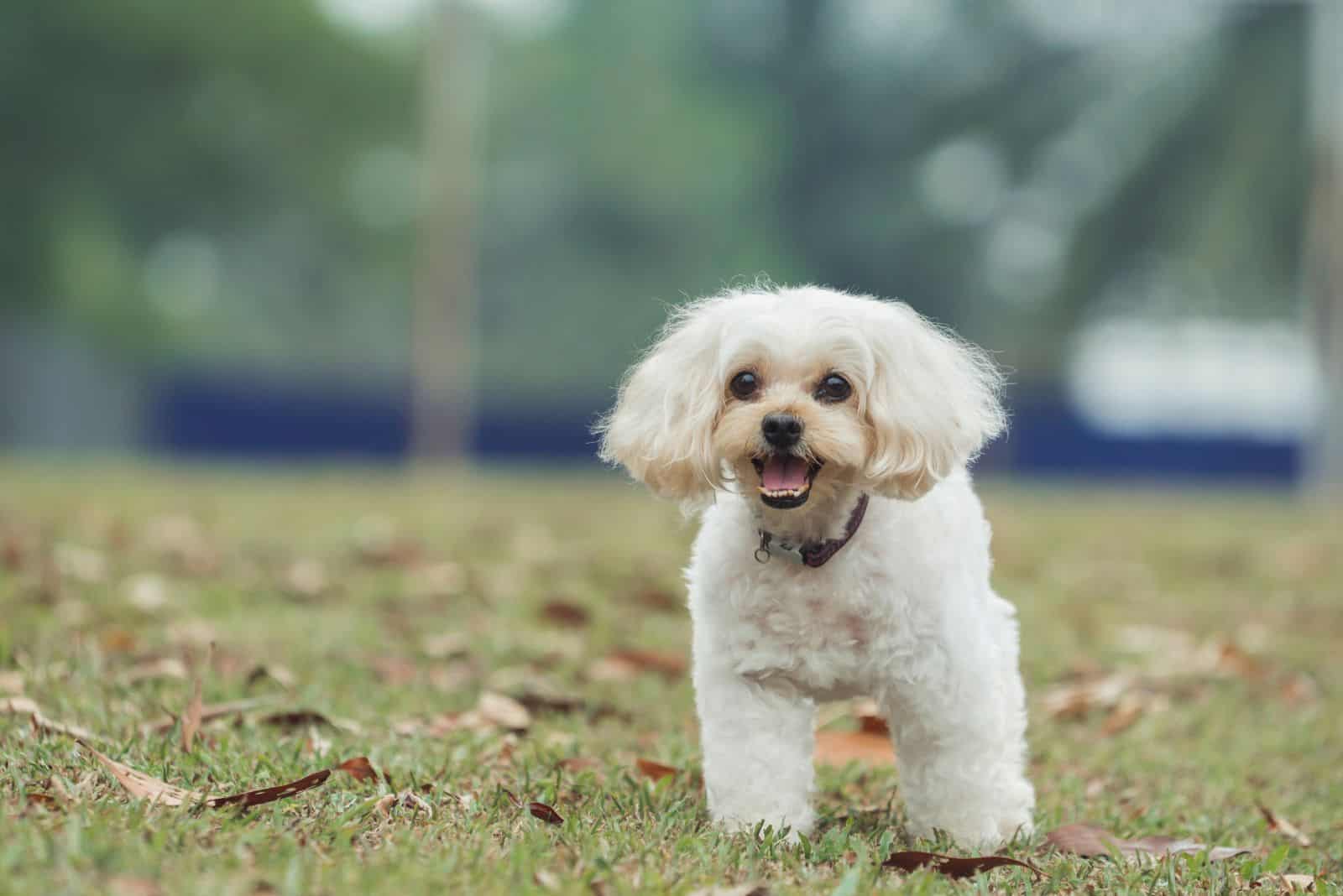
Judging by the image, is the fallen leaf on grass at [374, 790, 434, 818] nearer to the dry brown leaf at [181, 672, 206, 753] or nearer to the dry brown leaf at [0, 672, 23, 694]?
the dry brown leaf at [181, 672, 206, 753]

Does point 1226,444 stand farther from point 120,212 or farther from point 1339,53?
point 120,212

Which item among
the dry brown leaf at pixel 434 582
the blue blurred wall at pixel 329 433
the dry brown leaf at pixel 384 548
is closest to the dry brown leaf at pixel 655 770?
the dry brown leaf at pixel 434 582

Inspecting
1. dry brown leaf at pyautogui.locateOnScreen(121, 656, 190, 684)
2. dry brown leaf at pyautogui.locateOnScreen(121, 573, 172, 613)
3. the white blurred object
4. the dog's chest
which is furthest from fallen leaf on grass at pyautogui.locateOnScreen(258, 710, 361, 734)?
the white blurred object

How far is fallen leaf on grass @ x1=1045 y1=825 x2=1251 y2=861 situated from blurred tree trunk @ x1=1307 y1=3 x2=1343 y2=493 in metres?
16.1

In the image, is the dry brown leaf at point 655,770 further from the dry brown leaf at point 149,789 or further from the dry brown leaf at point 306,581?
the dry brown leaf at point 306,581

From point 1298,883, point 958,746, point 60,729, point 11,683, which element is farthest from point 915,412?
point 11,683

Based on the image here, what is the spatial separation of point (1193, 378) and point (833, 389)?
81.6ft

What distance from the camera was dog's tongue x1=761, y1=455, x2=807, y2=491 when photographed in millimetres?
3070

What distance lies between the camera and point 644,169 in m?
29.6

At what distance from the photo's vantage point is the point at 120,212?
1078 inches

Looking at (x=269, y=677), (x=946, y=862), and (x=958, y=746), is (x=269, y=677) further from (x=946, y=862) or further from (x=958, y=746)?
(x=946, y=862)

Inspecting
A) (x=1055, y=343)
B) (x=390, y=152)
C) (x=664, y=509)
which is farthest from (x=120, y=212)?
(x=664, y=509)

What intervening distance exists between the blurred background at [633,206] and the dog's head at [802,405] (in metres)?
19.5

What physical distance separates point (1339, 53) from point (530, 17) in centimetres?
1763
